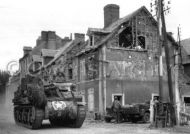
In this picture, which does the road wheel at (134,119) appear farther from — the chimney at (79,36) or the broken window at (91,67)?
the chimney at (79,36)

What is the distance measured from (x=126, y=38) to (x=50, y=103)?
1468 centimetres

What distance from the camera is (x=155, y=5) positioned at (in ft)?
66.8

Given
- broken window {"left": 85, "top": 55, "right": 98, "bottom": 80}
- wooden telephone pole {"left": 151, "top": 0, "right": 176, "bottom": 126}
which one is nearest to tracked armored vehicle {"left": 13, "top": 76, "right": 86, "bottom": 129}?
wooden telephone pole {"left": 151, "top": 0, "right": 176, "bottom": 126}

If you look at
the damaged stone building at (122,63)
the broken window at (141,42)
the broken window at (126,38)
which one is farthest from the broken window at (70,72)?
the broken window at (141,42)

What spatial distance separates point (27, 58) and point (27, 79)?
34485mm

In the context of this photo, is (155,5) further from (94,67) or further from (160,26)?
(94,67)

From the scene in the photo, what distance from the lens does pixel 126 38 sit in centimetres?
3097

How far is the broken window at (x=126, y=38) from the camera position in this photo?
30.6 meters

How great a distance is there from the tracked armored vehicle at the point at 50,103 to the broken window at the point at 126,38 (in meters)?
12.2

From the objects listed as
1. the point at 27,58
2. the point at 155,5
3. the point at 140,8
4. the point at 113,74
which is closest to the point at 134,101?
the point at 113,74

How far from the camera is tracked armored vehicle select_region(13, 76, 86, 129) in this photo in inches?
692

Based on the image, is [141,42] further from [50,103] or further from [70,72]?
[50,103]

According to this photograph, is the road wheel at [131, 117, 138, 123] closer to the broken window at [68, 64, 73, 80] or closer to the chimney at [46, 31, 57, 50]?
the broken window at [68, 64, 73, 80]

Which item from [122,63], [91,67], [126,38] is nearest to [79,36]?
[91,67]
